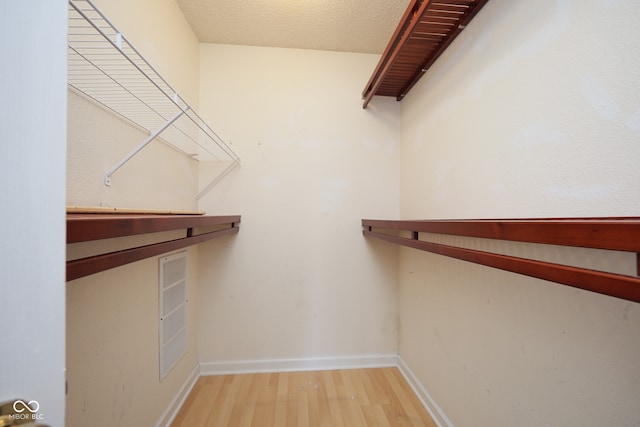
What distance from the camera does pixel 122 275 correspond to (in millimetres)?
891

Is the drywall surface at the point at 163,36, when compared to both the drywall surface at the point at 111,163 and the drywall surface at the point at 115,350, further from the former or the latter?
the drywall surface at the point at 115,350

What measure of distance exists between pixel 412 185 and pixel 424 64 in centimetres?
→ 68

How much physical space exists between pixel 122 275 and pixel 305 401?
3.80 feet

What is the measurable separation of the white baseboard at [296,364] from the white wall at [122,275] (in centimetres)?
28

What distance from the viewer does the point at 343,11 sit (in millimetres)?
1304

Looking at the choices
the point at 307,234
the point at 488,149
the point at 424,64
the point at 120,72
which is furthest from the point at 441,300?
the point at 120,72

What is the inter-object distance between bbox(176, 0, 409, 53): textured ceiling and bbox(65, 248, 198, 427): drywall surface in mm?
1436

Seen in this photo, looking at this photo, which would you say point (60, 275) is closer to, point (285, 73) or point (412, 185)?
point (412, 185)

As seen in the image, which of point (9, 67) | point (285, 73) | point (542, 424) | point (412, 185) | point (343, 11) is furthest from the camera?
point (285, 73)

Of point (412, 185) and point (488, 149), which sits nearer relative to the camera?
point (488, 149)

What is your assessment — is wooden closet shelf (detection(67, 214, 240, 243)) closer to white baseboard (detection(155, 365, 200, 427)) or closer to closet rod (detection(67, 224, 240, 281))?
closet rod (detection(67, 224, 240, 281))

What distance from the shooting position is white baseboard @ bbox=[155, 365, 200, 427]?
113 centimetres

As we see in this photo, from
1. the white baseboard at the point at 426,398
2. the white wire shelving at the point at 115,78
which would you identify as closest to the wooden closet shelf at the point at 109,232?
the white wire shelving at the point at 115,78

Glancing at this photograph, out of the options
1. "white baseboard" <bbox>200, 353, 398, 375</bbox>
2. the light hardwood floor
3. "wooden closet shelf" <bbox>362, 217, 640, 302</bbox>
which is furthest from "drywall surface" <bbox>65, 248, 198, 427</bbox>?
"wooden closet shelf" <bbox>362, 217, 640, 302</bbox>
